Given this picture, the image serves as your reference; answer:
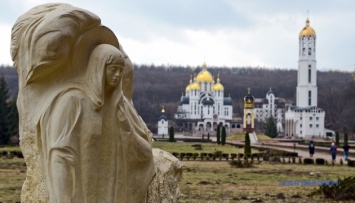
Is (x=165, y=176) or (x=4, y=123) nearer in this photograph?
(x=165, y=176)

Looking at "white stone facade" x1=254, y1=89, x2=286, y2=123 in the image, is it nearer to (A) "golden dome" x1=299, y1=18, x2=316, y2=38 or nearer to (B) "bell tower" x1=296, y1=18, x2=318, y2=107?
(B) "bell tower" x1=296, y1=18, x2=318, y2=107

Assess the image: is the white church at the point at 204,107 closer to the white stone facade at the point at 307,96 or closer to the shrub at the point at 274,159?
the white stone facade at the point at 307,96

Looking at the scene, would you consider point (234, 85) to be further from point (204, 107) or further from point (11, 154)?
point (11, 154)

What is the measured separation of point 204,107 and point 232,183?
83.1 meters

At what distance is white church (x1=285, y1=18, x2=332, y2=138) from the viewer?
8581cm

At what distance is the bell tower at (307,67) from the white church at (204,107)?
16959mm

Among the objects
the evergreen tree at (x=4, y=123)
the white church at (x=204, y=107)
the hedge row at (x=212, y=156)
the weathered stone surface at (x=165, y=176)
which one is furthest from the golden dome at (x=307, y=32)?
the weathered stone surface at (x=165, y=176)

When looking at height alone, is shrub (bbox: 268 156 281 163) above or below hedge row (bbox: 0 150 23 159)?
below

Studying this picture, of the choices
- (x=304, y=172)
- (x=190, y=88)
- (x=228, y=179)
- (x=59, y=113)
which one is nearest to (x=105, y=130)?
(x=59, y=113)

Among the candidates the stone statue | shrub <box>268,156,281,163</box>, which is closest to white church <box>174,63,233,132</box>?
shrub <box>268,156,281,163</box>

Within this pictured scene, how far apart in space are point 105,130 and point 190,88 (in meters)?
96.2

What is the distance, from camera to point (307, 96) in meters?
88.2

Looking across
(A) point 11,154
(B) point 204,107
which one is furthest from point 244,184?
(B) point 204,107

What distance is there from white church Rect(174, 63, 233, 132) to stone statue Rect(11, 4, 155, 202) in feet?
310
